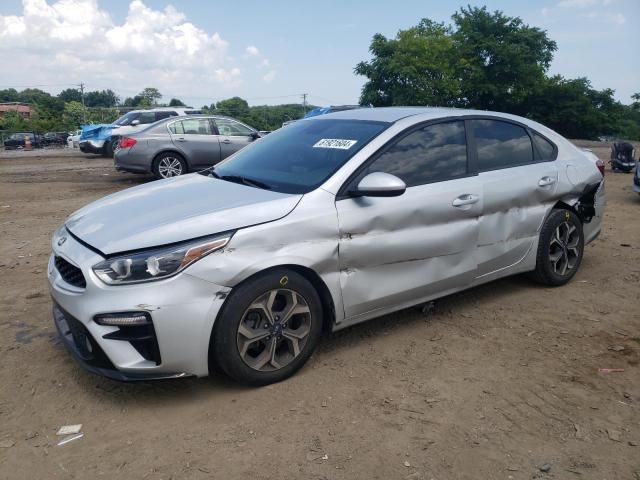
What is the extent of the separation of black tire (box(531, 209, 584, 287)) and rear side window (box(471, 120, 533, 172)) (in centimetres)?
58

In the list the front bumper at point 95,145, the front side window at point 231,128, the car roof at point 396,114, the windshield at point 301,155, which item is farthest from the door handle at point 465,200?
the front bumper at point 95,145

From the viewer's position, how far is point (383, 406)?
3051 mm

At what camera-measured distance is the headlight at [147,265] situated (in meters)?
2.88

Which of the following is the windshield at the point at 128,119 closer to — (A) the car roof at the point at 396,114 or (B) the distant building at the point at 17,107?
(A) the car roof at the point at 396,114

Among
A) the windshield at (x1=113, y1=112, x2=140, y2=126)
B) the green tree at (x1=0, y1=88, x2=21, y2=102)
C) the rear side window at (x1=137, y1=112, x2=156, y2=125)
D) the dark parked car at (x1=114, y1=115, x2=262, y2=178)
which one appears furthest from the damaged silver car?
the green tree at (x1=0, y1=88, x2=21, y2=102)

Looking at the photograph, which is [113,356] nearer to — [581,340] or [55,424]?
[55,424]

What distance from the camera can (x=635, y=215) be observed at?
844 cm

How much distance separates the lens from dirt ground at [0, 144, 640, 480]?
2580 mm

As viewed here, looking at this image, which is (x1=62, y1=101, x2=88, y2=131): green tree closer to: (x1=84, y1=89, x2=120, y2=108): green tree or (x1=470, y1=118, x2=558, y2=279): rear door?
(x1=84, y1=89, x2=120, y2=108): green tree

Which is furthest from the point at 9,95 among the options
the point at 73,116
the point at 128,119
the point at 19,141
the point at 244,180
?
the point at 244,180

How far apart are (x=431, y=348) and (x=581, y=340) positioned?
107 centimetres

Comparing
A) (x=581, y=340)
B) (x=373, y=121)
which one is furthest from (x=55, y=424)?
(x=581, y=340)

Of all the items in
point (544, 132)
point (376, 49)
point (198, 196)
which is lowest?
point (198, 196)

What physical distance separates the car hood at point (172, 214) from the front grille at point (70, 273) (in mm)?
167
